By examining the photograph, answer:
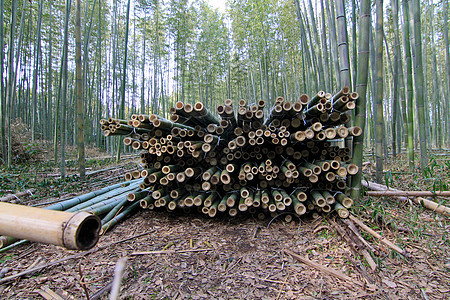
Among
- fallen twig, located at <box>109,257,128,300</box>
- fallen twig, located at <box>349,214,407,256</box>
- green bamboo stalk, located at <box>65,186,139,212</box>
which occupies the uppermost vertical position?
fallen twig, located at <box>109,257,128,300</box>

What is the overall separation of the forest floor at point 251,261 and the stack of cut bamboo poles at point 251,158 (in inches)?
9.4

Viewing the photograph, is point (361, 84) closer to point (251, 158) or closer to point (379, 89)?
point (379, 89)

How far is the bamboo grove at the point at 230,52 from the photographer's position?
13.0 feet

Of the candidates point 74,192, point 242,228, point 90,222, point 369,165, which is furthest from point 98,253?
point 369,165

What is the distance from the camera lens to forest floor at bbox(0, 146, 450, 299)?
1575mm

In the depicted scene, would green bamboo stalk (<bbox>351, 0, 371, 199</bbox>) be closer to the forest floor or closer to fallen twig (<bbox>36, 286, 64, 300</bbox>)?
the forest floor

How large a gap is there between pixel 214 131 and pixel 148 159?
3.22ft

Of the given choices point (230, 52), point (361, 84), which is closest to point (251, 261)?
point (361, 84)

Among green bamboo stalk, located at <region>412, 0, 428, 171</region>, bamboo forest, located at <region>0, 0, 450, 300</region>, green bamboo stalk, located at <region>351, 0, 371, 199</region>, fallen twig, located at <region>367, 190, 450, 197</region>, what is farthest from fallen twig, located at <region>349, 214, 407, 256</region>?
green bamboo stalk, located at <region>412, 0, 428, 171</region>

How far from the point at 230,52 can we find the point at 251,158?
13825 millimetres

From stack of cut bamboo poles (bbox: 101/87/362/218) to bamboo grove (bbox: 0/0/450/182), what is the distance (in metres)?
0.43

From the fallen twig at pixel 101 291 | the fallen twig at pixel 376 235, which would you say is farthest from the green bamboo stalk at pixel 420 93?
the fallen twig at pixel 101 291

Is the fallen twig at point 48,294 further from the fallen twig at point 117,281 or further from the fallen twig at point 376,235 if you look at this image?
the fallen twig at point 376,235

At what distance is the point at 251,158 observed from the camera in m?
2.73
